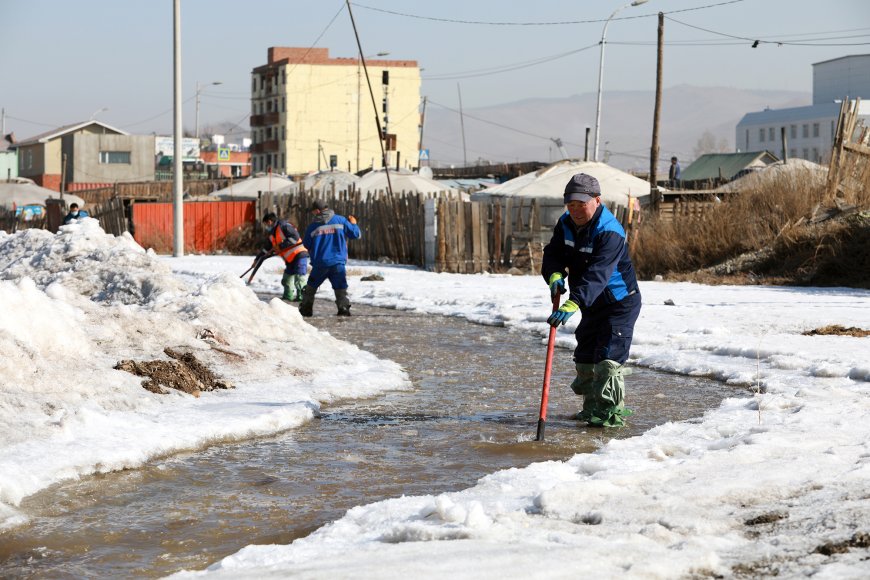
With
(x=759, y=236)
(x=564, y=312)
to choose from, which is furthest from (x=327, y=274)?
(x=759, y=236)

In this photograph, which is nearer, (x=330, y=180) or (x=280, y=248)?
(x=280, y=248)

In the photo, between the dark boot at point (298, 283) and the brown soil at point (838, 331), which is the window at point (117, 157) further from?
the brown soil at point (838, 331)

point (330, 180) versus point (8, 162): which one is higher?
point (8, 162)

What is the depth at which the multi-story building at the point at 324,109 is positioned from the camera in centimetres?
10756

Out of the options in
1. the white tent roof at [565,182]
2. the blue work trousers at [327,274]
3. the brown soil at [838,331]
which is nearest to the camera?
the brown soil at [838,331]

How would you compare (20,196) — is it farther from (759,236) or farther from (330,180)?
(759,236)

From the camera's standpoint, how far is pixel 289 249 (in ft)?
58.8

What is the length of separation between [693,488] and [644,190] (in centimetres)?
2694

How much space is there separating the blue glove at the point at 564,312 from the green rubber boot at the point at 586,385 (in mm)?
735

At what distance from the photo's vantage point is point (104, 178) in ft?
282

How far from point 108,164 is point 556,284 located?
3282 inches

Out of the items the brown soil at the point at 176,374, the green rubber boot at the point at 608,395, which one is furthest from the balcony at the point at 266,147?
the green rubber boot at the point at 608,395

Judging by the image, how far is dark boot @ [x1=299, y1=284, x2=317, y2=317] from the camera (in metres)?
16.0

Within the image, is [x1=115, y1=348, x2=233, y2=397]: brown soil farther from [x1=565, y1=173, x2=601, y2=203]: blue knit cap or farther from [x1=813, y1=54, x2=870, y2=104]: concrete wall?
[x1=813, y1=54, x2=870, y2=104]: concrete wall
